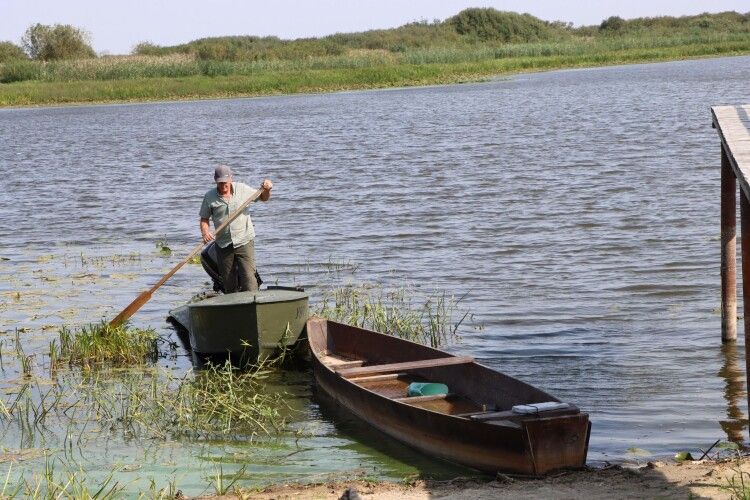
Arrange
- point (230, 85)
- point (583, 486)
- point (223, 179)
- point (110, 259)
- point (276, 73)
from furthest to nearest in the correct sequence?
1. point (276, 73)
2. point (230, 85)
3. point (110, 259)
4. point (223, 179)
5. point (583, 486)

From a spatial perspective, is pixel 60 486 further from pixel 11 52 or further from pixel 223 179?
pixel 11 52

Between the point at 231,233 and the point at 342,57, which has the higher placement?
the point at 342,57

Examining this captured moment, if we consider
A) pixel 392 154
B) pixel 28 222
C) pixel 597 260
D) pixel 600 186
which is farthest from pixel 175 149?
pixel 597 260

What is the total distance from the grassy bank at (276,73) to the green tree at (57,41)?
738 centimetres

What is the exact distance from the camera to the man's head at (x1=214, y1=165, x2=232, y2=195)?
11.1 metres

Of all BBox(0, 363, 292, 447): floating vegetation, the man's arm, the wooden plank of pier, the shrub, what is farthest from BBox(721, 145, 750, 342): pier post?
the shrub

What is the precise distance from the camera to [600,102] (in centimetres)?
4225

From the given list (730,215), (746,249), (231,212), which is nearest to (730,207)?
(730,215)

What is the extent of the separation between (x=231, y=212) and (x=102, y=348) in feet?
5.69

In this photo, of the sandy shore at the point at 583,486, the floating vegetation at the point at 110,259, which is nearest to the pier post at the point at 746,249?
the sandy shore at the point at 583,486

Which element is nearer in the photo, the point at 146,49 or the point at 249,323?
the point at 249,323

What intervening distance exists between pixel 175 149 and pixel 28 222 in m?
13.3

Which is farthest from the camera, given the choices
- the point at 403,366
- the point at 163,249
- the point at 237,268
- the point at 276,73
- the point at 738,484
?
the point at 276,73

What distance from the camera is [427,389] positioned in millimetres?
9109
